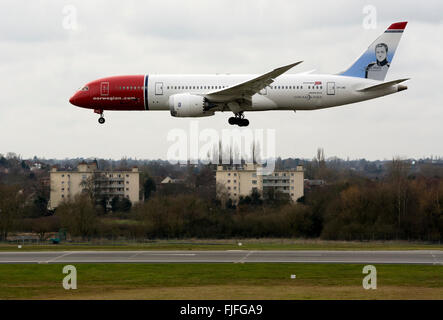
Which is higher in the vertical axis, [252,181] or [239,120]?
[239,120]

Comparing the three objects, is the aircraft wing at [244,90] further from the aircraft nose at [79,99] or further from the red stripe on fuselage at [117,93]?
the aircraft nose at [79,99]

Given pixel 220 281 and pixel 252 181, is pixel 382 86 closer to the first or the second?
pixel 220 281

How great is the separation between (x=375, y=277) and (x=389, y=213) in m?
50.1

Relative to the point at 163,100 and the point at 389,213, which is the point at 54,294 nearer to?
the point at 163,100

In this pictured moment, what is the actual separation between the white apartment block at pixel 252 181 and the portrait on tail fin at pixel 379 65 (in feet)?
165

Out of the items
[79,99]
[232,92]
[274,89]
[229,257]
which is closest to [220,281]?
[229,257]

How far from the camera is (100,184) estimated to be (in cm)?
11962

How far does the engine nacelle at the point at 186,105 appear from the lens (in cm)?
6125

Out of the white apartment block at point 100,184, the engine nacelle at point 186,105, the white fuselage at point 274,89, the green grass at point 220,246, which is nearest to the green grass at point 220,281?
the engine nacelle at point 186,105

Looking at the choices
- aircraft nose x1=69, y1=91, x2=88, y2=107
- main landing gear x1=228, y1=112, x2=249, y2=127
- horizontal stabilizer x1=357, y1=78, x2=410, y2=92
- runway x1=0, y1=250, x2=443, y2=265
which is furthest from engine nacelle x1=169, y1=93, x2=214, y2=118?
horizontal stabilizer x1=357, y1=78, x2=410, y2=92

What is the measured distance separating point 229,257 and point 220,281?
510 inches

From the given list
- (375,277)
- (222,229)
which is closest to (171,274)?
(375,277)

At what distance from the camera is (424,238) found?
94438 millimetres
